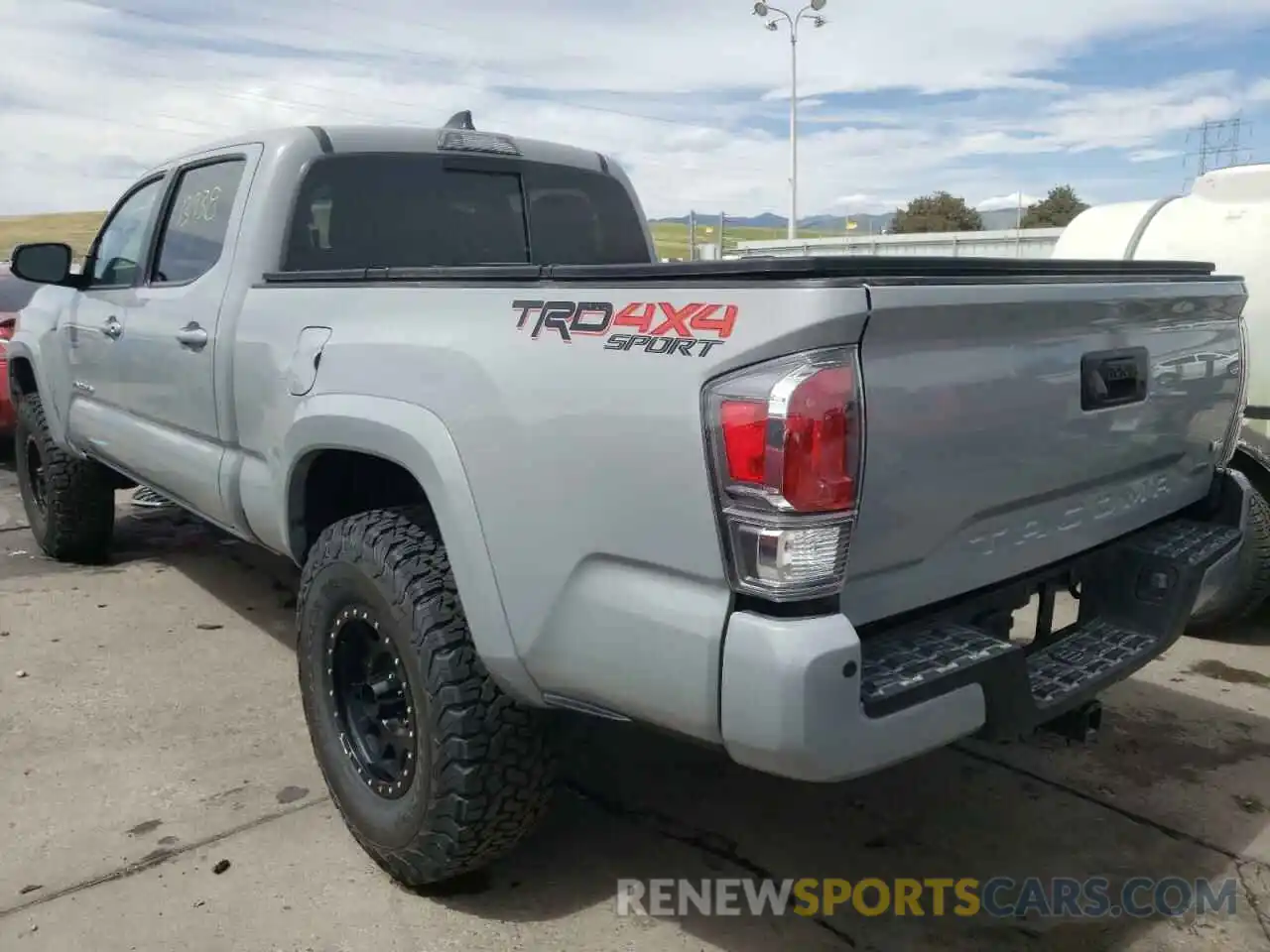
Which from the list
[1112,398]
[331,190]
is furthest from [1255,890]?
[331,190]

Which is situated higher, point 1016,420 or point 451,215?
point 451,215

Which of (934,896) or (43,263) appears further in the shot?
(43,263)

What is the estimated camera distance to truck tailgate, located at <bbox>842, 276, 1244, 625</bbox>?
2.01 m

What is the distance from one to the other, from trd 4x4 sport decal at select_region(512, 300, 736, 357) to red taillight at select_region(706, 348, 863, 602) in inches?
3.9

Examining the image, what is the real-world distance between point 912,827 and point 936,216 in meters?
37.1

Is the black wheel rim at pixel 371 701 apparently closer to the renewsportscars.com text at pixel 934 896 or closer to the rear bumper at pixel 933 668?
the renewsportscars.com text at pixel 934 896

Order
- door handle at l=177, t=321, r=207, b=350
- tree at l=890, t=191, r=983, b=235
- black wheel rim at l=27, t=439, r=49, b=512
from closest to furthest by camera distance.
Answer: door handle at l=177, t=321, r=207, b=350 < black wheel rim at l=27, t=439, r=49, b=512 < tree at l=890, t=191, r=983, b=235

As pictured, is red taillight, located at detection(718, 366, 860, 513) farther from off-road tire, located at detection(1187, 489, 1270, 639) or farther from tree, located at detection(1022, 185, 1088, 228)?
tree, located at detection(1022, 185, 1088, 228)

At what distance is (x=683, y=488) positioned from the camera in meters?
1.98

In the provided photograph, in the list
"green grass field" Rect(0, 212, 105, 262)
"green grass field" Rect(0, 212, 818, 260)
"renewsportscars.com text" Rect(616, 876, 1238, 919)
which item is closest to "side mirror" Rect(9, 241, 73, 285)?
"renewsportscars.com text" Rect(616, 876, 1238, 919)

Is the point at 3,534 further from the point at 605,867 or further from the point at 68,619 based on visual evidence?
the point at 605,867

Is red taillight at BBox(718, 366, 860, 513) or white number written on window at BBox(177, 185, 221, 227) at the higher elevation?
white number written on window at BBox(177, 185, 221, 227)

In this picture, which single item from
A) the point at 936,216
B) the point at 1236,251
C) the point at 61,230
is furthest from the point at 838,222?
the point at 61,230

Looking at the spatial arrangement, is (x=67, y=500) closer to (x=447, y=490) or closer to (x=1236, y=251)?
(x=447, y=490)
